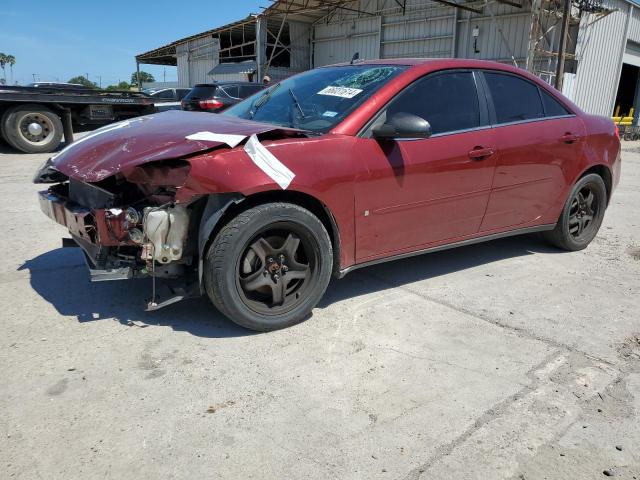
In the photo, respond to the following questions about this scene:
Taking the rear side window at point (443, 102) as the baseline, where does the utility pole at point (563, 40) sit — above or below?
above

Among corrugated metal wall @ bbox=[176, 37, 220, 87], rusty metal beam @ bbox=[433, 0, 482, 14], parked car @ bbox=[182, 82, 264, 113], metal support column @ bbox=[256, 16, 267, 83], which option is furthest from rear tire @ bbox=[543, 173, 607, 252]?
corrugated metal wall @ bbox=[176, 37, 220, 87]

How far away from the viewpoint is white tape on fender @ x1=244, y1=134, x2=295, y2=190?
294cm

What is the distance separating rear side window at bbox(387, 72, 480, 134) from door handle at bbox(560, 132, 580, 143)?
103 cm

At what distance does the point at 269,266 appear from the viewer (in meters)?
3.17

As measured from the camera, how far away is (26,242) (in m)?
4.87

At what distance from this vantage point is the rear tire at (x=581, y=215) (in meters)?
4.76

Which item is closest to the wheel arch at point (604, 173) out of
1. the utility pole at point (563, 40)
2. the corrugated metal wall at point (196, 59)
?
the utility pole at point (563, 40)

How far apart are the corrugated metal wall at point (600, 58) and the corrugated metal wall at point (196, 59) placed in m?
19.1

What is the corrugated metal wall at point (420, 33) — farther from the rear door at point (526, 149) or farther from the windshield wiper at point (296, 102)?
the windshield wiper at point (296, 102)

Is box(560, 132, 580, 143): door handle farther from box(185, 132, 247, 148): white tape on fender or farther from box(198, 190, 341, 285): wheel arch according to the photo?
box(185, 132, 247, 148): white tape on fender

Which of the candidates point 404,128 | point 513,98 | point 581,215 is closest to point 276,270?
point 404,128

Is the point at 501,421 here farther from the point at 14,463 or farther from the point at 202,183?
the point at 14,463

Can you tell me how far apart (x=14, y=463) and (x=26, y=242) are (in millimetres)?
3314

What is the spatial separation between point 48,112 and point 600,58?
1748cm
